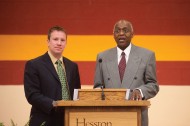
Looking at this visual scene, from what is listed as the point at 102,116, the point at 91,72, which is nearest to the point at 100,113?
the point at 102,116

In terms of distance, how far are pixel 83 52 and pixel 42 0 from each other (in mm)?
755

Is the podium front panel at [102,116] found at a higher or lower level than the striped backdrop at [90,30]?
lower

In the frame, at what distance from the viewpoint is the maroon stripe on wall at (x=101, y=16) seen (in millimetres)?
5105

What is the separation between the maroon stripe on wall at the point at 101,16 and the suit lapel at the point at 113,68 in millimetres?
1619

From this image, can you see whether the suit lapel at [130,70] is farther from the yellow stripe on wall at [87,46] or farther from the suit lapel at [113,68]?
the yellow stripe on wall at [87,46]

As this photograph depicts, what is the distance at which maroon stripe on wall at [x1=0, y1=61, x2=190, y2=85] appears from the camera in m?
5.04

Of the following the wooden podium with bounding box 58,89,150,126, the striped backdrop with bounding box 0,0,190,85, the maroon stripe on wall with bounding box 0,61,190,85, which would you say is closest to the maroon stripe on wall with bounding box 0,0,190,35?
the striped backdrop with bounding box 0,0,190,85

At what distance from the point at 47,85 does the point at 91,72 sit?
1819mm

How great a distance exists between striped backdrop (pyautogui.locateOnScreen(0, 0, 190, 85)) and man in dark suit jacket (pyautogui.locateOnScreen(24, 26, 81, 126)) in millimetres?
1697

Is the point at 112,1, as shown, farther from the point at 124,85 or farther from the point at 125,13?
the point at 124,85

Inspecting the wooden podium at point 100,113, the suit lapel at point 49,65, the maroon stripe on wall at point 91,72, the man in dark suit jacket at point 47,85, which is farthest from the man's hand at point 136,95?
the maroon stripe on wall at point 91,72

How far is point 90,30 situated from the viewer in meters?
5.12

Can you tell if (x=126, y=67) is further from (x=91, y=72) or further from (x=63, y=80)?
(x=91, y=72)

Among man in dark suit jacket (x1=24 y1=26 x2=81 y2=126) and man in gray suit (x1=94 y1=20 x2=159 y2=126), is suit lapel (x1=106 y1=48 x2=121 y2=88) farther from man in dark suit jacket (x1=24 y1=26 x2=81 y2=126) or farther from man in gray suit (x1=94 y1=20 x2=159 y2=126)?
man in dark suit jacket (x1=24 y1=26 x2=81 y2=126)
